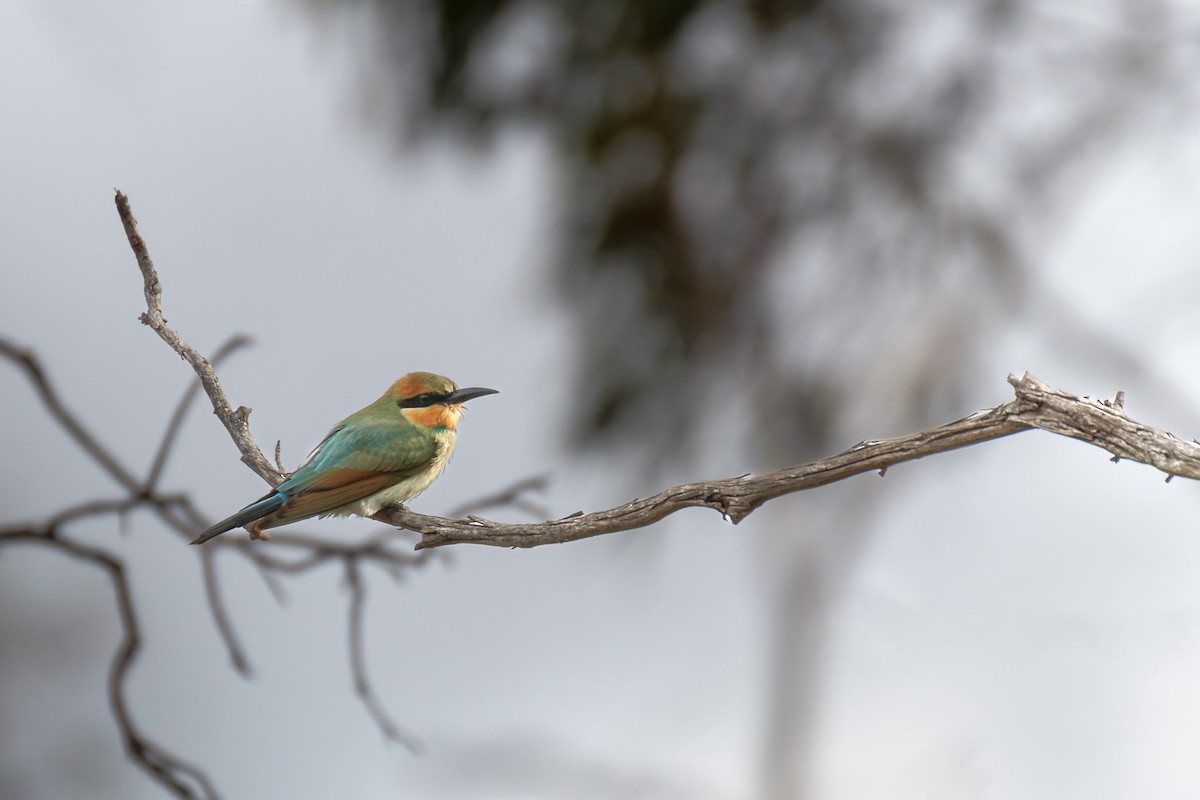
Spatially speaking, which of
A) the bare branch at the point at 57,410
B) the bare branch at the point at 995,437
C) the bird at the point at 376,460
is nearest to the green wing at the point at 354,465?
the bird at the point at 376,460

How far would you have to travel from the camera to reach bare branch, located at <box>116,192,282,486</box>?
1646 mm

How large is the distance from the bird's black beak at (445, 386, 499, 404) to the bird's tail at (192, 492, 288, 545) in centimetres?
39

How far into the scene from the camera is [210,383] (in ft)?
5.60

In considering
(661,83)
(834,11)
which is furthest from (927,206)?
(661,83)

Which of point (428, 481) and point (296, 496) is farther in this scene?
point (428, 481)

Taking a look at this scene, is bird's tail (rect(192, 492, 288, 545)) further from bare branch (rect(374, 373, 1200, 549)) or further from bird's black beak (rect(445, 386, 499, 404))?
bare branch (rect(374, 373, 1200, 549))

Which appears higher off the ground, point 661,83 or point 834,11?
point 834,11

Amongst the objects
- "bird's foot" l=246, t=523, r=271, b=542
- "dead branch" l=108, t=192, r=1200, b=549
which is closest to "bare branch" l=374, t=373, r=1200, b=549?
"dead branch" l=108, t=192, r=1200, b=549

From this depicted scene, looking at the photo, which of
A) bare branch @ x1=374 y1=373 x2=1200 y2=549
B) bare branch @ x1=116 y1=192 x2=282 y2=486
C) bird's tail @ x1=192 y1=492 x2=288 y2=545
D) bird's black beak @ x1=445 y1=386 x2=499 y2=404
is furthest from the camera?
bird's black beak @ x1=445 y1=386 x2=499 y2=404

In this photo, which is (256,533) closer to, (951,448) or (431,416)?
(431,416)

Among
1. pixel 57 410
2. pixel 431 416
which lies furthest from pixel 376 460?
pixel 57 410

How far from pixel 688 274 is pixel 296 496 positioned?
1.72 m

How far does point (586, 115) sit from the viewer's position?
10.1 feet

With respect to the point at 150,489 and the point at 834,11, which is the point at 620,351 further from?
the point at 150,489
